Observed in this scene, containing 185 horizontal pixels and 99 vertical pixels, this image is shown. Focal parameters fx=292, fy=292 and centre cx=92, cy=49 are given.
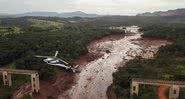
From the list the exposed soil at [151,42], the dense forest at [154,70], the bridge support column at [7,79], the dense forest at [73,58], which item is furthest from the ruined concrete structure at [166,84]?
the exposed soil at [151,42]

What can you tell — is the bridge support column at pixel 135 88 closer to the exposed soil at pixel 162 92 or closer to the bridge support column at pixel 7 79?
the exposed soil at pixel 162 92

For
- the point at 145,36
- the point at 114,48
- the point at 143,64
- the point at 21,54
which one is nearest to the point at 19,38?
the point at 21,54

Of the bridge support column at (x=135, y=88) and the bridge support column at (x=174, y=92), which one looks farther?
the bridge support column at (x=135, y=88)

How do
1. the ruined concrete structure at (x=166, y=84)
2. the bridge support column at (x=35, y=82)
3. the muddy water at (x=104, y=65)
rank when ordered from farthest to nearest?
the muddy water at (x=104, y=65) < the bridge support column at (x=35, y=82) < the ruined concrete structure at (x=166, y=84)

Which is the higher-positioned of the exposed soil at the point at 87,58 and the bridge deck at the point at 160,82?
the bridge deck at the point at 160,82

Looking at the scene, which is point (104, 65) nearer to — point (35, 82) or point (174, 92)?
point (35, 82)

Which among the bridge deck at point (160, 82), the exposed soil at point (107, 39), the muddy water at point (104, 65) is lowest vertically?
the muddy water at point (104, 65)

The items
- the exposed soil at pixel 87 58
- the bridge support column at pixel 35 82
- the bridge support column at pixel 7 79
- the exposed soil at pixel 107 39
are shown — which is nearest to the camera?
the bridge support column at pixel 35 82

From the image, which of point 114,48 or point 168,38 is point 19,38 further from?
point 168,38
